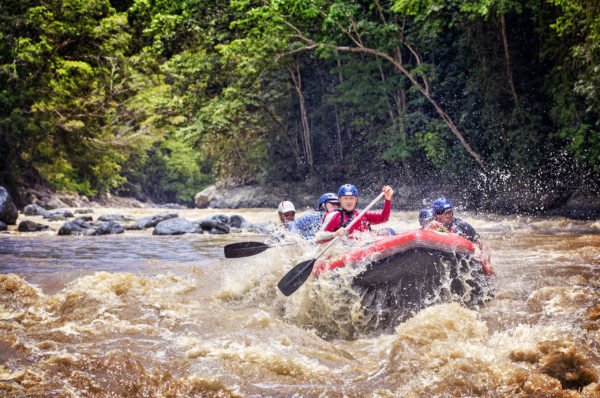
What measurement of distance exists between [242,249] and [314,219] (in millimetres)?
1209

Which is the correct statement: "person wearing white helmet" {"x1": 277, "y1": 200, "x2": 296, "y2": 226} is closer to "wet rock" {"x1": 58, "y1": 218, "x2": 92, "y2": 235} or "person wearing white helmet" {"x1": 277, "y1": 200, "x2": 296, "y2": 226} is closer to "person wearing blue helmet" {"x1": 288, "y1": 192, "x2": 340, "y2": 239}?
"person wearing blue helmet" {"x1": 288, "y1": 192, "x2": 340, "y2": 239}

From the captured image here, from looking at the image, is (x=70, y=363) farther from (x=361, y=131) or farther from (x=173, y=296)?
(x=361, y=131)

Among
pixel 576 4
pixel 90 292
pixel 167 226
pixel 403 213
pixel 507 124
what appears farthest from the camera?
pixel 403 213

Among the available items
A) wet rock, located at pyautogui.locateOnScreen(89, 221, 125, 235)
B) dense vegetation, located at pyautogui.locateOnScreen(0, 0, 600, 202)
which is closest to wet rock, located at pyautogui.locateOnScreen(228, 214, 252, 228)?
wet rock, located at pyautogui.locateOnScreen(89, 221, 125, 235)

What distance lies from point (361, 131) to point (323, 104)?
2.12 metres

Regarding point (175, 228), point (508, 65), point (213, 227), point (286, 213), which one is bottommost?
point (213, 227)

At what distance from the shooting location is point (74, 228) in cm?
1318

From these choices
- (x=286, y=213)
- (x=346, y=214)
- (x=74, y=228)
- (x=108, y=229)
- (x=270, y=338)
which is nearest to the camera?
(x=270, y=338)

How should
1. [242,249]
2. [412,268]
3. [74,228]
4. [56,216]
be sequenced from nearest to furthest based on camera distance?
[412,268]
[242,249]
[74,228]
[56,216]

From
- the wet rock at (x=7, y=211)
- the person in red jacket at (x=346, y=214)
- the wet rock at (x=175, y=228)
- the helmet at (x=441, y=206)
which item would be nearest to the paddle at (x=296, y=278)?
the person in red jacket at (x=346, y=214)

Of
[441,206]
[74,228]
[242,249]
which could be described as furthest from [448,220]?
[74,228]

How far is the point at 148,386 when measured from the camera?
336cm

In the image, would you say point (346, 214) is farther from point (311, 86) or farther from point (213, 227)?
point (311, 86)

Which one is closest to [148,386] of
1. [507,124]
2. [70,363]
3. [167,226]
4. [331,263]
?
[70,363]
